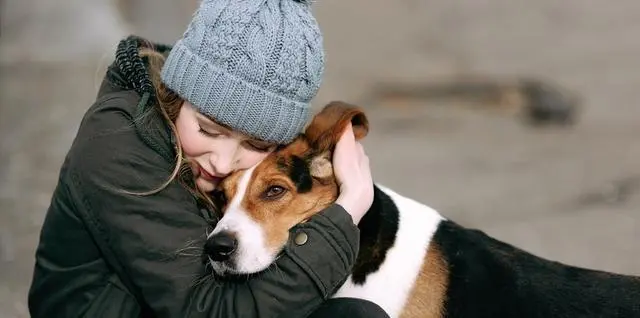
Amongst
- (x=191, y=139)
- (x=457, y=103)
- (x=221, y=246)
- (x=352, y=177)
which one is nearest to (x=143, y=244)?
(x=221, y=246)

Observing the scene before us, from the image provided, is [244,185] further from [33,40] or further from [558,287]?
[33,40]

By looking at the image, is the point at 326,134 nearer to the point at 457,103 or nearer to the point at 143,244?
the point at 143,244

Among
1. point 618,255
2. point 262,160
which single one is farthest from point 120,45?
point 618,255

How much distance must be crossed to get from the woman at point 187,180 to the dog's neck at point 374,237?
6.0 inches

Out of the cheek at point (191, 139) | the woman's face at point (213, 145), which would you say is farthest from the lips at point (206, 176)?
the cheek at point (191, 139)

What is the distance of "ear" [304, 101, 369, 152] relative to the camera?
11.7 ft

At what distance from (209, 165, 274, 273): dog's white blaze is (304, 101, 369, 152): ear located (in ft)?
1.37

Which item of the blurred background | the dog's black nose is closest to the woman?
the dog's black nose

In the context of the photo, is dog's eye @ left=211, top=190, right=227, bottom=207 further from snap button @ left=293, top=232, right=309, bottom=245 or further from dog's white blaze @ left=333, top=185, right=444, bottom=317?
dog's white blaze @ left=333, top=185, right=444, bottom=317

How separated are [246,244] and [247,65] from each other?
56cm

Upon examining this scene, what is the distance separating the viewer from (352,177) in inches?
138

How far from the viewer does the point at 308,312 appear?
329cm

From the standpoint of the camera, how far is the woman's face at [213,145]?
336 centimetres

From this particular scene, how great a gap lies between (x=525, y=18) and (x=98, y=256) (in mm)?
9451
